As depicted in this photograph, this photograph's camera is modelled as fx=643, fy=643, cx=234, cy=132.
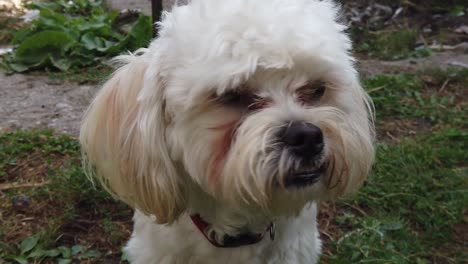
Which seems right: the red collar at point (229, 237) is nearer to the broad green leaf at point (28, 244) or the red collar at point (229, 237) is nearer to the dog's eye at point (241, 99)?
the dog's eye at point (241, 99)

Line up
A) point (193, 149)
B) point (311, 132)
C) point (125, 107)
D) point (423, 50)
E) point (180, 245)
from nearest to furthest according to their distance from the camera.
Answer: point (311, 132)
point (193, 149)
point (125, 107)
point (180, 245)
point (423, 50)

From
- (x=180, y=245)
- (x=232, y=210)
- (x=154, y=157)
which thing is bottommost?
(x=180, y=245)

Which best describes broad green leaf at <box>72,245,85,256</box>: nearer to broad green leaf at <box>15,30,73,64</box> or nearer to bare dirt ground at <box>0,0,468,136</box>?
bare dirt ground at <box>0,0,468,136</box>

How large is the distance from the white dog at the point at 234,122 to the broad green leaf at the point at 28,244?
2.75 ft

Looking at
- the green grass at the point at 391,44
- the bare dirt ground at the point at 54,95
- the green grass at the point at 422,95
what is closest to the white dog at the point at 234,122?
the bare dirt ground at the point at 54,95

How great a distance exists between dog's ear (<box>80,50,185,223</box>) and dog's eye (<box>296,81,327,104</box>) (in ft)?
1.45

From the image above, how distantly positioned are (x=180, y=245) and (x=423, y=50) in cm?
372

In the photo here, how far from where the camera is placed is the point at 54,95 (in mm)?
4488

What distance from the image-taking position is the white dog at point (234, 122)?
1789mm

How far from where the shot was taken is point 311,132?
5.74ft

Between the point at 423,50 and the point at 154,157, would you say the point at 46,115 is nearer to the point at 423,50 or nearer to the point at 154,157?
the point at 154,157

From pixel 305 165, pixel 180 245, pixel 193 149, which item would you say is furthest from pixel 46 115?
pixel 305 165

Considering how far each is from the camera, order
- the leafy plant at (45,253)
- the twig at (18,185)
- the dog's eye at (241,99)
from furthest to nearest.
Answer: the twig at (18,185) < the leafy plant at (45,253) < the dog's eye at (241,99)

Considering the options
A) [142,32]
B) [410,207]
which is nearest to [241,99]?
[410,207]
